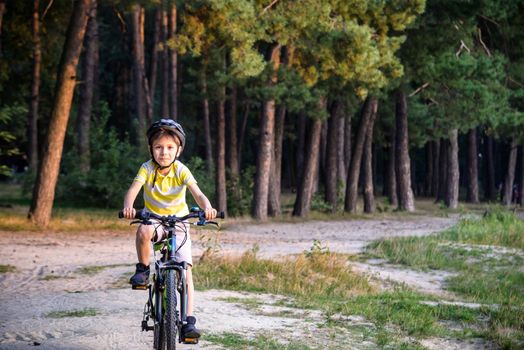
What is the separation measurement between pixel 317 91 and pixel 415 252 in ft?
35.4

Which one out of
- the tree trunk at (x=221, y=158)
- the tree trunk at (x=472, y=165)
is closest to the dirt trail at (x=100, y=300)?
the tree trunk at (x=221, y=158)

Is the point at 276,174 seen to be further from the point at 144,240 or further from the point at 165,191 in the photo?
the point at 144,240

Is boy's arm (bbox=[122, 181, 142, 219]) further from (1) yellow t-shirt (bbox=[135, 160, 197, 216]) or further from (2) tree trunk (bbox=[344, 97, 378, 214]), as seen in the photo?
(2) tree trunk (bbox=[344, 97, 378, 214])

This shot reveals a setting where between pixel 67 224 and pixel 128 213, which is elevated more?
pixel 128 213

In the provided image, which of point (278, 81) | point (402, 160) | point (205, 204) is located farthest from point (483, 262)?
point (402, 160)

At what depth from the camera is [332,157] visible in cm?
3541

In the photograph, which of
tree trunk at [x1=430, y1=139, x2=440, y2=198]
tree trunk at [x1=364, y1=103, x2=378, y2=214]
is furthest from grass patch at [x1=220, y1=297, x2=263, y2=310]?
tree trunk at [x1=430, y1=139, x2=440, y2=198]

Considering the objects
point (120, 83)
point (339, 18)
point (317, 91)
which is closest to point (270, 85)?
point (317, 91)

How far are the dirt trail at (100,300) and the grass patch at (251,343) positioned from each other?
185 millimetres

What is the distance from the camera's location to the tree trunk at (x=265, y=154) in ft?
97.0

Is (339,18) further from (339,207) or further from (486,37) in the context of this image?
(486,37)

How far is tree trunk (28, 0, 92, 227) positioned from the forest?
0.03 metres

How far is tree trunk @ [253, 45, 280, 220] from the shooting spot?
97.0 ft

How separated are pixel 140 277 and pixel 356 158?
2807 centimetres
